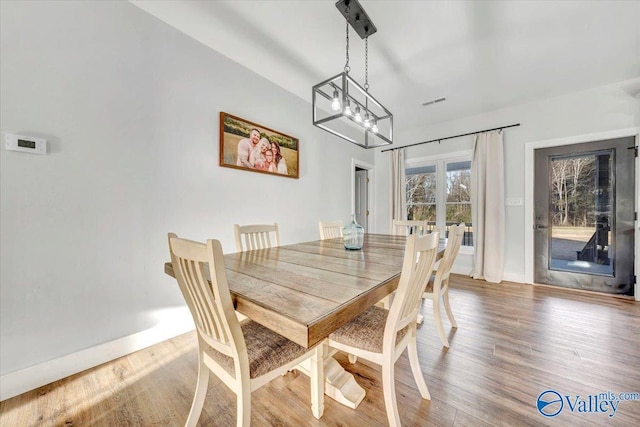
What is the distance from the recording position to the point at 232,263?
137 centimetres

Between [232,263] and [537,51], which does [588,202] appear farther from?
[232,263]

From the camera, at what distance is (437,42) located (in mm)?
2107

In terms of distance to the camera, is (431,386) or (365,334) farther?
(431,386)

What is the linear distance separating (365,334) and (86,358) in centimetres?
187

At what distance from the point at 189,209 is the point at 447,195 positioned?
12.8ft

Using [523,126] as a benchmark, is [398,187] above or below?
below

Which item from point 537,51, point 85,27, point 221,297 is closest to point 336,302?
point 221,297

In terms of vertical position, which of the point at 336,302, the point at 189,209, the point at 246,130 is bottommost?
the point at 336,302

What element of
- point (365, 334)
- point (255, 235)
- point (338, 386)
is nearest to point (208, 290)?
point (365, 334)

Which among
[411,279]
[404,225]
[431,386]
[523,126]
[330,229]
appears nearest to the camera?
[411,279]

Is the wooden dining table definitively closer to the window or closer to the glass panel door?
the window

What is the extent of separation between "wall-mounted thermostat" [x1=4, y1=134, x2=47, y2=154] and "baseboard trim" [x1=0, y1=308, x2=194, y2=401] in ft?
4.22

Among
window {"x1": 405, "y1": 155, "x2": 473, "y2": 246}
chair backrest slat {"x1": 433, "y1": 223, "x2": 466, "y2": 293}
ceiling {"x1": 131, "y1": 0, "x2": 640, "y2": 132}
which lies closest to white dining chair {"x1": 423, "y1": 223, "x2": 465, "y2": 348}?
chair backrest slat {"x1": 433, "y1": 223, "x2": 466, "y2": 293}

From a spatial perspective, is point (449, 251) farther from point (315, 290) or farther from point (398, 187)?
point (398, 187)
